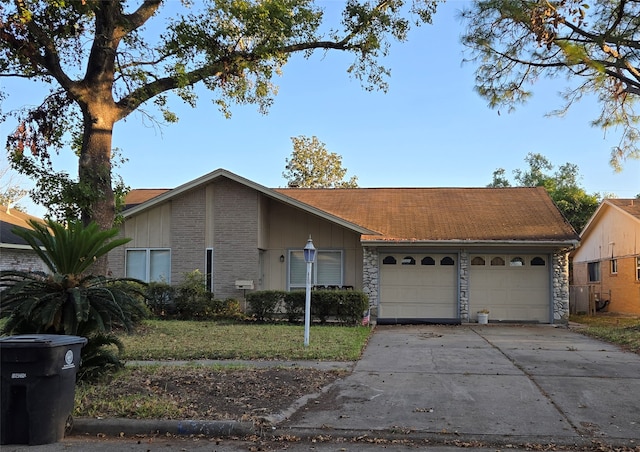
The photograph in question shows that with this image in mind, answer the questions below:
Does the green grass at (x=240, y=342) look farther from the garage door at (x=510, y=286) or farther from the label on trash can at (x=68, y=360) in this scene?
the garage door at (x=510, y=286)

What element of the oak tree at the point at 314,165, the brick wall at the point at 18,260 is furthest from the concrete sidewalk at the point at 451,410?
the oak tree at the point at 314,165

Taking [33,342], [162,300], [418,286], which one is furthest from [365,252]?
[33,342]

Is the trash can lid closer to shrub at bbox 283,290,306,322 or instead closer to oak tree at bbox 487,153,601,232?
shrub at bbox 283,290,306,322

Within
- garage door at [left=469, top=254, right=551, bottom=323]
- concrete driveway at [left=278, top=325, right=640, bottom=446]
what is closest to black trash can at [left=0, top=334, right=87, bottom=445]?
concrete driveway at [left=278, top=325, right=640, bottom=446]

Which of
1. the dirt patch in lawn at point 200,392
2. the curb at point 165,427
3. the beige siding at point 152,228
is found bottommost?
the curb at point 165,427

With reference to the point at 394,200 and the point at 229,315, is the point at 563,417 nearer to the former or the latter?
the point at 229,315

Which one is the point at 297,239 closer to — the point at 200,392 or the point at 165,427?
the point at 200,392

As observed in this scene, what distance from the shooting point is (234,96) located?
51.6 ft

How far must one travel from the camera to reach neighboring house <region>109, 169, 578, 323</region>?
661 inches

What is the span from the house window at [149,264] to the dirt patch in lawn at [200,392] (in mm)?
9245

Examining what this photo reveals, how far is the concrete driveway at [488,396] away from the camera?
19.8 feet

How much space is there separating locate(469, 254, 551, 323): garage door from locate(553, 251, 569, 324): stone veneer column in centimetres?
23

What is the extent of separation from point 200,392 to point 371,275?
10.2 meters

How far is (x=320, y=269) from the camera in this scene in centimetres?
1786
